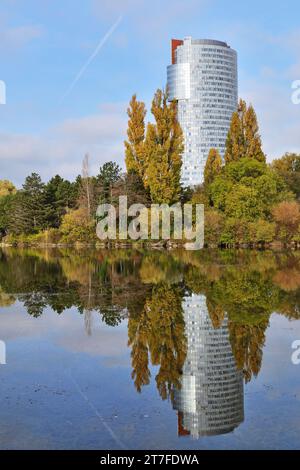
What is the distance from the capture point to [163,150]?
→ 37.1 metres

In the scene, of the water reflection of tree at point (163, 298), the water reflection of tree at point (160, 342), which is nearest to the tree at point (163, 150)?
the water reflection of tree at point (163, 298)

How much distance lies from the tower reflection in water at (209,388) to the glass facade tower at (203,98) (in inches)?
4596

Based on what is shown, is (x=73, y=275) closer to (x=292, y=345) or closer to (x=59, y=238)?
(x=292, y=345)

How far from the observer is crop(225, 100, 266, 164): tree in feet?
129

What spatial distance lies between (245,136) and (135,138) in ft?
26.8

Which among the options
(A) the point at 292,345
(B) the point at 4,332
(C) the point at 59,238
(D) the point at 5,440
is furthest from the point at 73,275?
(C) the point at 59,238

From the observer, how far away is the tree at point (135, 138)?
40.0m

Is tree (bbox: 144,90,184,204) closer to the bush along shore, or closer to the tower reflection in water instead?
the bush along shore

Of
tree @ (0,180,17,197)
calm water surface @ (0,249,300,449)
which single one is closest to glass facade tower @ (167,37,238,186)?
tree @ (0,180,17,197)

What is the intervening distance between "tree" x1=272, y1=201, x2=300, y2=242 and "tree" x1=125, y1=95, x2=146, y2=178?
1037 centimetres

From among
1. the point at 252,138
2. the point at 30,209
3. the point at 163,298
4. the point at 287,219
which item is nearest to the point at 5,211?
the point at 30,209

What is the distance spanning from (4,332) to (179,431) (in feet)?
17.9

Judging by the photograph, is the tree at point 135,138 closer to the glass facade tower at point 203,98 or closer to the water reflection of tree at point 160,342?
the water reflection of tree at point 160,342

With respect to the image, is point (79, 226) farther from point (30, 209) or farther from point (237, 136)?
point (237, 136)
